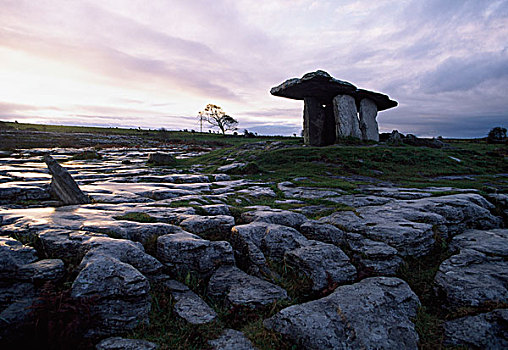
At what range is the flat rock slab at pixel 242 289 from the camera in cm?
465

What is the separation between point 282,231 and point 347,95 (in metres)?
21.4

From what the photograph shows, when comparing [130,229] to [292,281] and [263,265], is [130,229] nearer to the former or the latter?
[263,265]

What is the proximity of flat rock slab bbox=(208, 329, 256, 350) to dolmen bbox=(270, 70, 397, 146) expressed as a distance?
20.6 m

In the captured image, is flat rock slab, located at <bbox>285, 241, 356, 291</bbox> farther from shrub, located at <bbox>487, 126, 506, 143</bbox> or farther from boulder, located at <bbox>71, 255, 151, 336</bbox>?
shrub, located at <bbox>487, 126, 506, 143</bbox>

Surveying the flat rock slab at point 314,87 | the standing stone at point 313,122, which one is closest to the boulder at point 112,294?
the flat rock slab at point 314,87

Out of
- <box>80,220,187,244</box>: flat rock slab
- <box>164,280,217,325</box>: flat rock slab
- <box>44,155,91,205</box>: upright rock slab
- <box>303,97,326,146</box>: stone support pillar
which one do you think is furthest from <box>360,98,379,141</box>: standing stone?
<box>164,280,217,325</box>: flat rock slab

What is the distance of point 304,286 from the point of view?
200 inches

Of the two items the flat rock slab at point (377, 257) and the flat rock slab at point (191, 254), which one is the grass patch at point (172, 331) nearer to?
the flat rock slab at point (191, 254)

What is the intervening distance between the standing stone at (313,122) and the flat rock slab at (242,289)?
2091 centimetres

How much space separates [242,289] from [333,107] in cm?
2287

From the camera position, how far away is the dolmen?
23.0 meters

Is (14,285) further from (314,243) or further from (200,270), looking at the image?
(314,243)

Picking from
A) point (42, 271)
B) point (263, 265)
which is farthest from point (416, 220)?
point (42, 271)

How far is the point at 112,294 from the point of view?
404 cm
